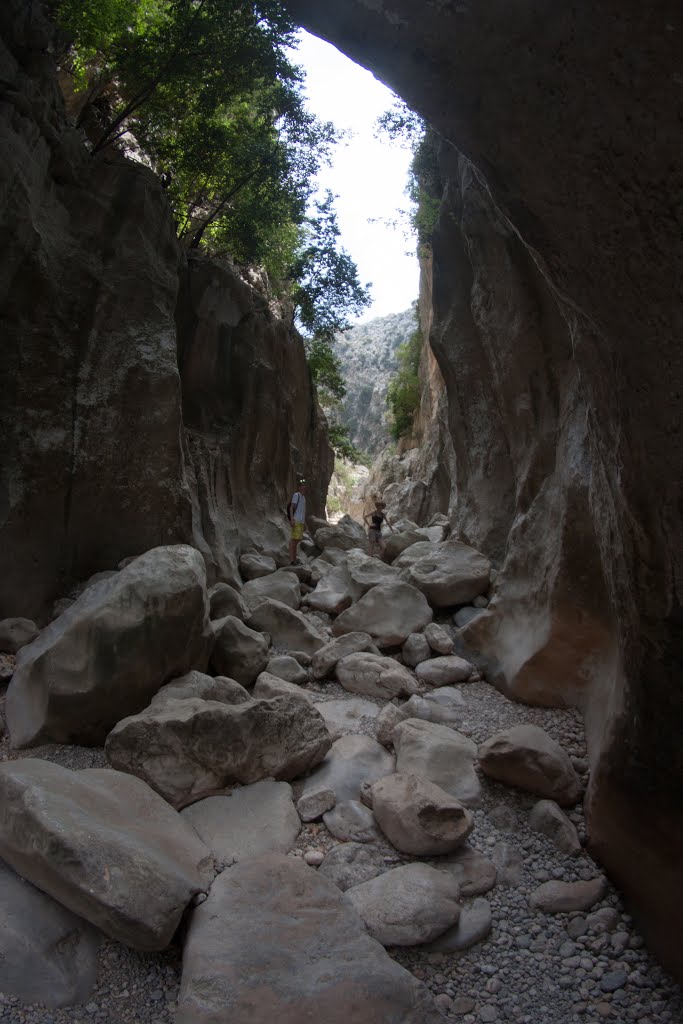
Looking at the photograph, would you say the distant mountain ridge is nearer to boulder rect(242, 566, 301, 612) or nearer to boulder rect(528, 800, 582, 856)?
boulder rect(242, 566, 301, 612)

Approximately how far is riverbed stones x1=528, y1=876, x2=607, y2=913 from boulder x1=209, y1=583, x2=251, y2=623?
4283mm

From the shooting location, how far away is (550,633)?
18.0 feet

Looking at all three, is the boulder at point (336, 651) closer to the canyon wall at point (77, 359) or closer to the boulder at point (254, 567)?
the canyon wall at point (77, 359)

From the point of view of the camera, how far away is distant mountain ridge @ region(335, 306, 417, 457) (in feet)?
200

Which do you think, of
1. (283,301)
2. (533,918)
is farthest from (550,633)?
(283,301)

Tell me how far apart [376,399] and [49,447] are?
56551 millimetres

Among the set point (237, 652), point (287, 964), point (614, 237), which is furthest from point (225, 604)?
point (614, 237)

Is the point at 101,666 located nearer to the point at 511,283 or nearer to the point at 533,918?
the point at 533,918

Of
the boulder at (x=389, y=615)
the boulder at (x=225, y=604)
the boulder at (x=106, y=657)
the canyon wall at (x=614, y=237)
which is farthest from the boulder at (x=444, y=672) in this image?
the boulder at (x=106, y=657)

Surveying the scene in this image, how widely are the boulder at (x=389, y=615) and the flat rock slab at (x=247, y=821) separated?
318 cm

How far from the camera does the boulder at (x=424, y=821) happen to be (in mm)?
3742

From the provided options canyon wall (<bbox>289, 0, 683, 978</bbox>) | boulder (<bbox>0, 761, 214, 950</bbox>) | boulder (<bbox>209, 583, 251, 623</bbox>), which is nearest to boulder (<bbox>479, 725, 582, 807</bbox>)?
canyon wall (<bbox>289, 0, 683, 978</bbox>)

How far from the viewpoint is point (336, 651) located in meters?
6.62

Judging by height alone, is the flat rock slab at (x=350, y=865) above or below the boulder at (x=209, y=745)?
below
